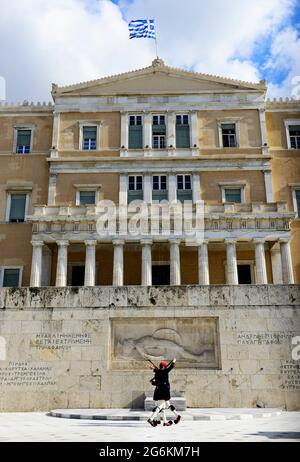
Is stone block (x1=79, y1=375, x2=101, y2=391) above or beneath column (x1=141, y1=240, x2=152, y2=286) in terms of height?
beneath

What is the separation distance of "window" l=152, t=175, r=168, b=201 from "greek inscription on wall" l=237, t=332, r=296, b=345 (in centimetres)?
2081

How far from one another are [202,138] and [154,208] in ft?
29.1

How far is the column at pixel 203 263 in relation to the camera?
28922 mm

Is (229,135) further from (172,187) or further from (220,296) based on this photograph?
(220,296)

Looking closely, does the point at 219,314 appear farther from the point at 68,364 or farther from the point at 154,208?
the point at 154,208

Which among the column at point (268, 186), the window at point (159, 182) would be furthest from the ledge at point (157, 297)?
the window at point (159, 182)

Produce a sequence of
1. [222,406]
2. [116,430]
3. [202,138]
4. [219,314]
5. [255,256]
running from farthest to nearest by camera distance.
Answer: [202,138]
[255,256]
[219,314]
[222,406]
[116,430]

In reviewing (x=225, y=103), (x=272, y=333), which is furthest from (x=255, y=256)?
(x=272, y=333)

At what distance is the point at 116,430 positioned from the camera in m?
9.27

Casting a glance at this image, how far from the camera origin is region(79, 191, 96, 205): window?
34.2 metres

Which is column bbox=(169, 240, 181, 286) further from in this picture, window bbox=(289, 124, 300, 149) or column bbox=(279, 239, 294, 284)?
window bbox=(289, 124, 300, 149)

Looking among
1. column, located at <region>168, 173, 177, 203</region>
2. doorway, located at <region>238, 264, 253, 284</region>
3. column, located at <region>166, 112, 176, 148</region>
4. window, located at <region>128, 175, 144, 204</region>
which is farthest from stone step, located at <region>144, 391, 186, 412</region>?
column, located at <region>166, 112, 176, 148</region>

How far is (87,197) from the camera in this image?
113ft

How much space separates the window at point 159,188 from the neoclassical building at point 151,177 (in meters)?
0.08
